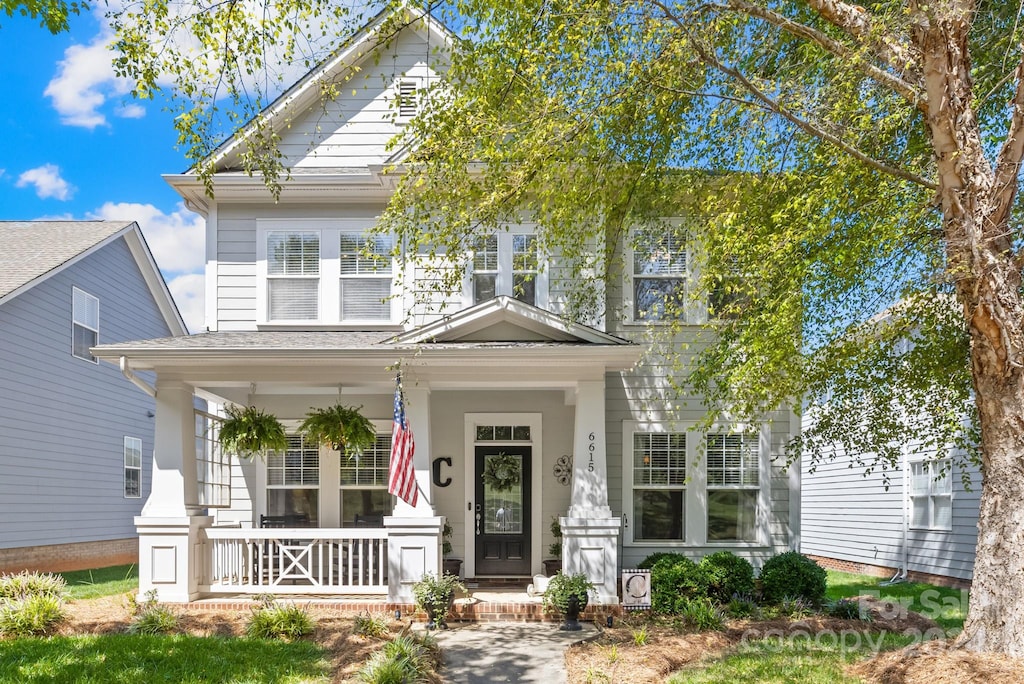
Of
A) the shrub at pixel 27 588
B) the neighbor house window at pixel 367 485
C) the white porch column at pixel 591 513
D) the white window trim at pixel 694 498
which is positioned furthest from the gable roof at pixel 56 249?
the white window trim at pixel 694 498

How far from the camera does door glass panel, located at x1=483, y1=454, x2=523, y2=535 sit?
1227 cm

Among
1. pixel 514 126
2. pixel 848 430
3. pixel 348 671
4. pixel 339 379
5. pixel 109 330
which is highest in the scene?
pixel 514 126

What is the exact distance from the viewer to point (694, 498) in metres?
11.9

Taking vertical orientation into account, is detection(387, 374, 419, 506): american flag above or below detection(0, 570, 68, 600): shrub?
above

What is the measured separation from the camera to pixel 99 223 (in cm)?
1747

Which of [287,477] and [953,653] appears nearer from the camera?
[953,653]

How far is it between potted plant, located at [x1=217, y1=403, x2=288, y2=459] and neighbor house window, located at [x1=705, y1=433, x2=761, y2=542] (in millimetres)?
6472

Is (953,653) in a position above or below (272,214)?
below

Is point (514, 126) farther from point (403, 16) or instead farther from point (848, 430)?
point (848, 430)

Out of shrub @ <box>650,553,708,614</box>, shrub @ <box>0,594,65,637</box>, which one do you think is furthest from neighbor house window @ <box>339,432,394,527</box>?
shrub @ <box>0,594,65,637</box>

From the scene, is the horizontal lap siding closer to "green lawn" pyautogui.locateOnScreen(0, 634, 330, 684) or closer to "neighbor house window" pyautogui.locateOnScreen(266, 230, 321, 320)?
"neighbor house window" pyautogui.locateOnScreen(266, 230, 321, 320)

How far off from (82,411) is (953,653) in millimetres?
15410

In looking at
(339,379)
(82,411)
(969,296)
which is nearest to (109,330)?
(82,411)

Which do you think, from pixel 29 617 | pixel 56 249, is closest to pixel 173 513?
pixel 29 617
